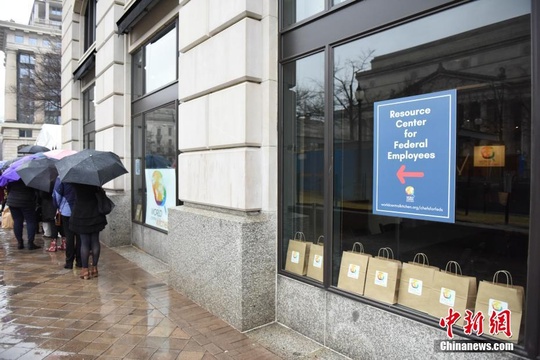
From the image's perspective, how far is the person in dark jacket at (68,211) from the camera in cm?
607

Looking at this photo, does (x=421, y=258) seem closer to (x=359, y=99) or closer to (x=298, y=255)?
(x=298, y=255)

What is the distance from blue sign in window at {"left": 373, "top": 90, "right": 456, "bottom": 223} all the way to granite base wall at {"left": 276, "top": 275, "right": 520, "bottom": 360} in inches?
36.0

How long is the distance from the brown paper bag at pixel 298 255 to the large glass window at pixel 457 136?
0.21 ft

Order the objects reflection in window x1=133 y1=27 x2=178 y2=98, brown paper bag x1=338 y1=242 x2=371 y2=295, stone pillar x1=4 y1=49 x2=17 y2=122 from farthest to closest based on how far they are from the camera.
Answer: stone pillar x1=4 y1=49 x2=17 y2=122
reflection in window x1=133 y1=27 x2=178 y2=98
brown paper bag x1=338 y1=242 x2=371 y2=295

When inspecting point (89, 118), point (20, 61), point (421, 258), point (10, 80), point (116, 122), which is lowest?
point (421, 258)

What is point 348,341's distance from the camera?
11.6 ft

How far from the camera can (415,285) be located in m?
3.25

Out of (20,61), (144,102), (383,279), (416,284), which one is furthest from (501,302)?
(20,61)

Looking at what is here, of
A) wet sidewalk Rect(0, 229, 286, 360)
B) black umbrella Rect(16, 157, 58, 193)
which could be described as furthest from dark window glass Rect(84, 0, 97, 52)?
wet sidewalk Rect(0, 229, 286, 360)

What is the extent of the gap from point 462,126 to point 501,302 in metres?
1.36

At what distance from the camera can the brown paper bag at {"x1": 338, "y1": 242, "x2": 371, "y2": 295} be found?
3.61m

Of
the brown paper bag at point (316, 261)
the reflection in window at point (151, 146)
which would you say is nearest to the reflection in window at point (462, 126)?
the brown paper bag at point (316, 261)

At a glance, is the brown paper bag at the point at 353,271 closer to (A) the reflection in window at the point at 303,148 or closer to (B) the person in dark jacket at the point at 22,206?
(A) the reflection in window at the point at 303,148

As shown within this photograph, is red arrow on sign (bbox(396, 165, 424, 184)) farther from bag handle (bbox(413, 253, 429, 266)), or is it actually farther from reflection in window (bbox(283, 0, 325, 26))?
reflection in window (bbox(283, 0, 325, 26))
